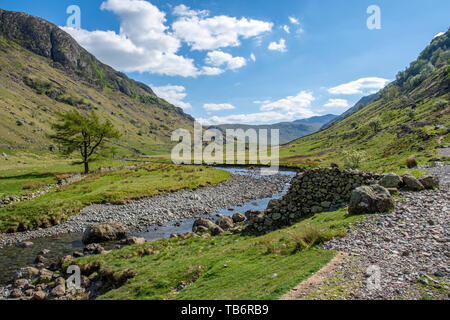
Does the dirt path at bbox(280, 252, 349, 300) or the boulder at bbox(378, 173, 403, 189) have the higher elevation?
the boulder at bbox(378, 173, 403, 189)

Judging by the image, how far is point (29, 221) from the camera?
2745cm

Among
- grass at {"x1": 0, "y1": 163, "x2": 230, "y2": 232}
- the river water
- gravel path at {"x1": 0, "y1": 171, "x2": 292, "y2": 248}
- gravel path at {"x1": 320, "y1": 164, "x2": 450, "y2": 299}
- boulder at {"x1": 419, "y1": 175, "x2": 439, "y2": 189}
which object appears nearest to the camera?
gravel path at {"x1": 320, "y1": 164, "x2": 450, "y2": 299}

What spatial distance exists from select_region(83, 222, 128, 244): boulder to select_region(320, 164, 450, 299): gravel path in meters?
22.3

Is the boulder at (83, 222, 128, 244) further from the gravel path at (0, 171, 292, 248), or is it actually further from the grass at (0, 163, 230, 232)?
the grass at (0, 163, 230, 232)

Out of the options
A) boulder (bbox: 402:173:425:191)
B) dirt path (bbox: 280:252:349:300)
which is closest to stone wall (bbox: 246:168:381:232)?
boulder (bbox: 402:173:425:191)

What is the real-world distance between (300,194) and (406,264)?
12.9 m

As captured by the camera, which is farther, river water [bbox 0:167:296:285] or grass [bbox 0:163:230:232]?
grass [bbox 0:163:230:232]

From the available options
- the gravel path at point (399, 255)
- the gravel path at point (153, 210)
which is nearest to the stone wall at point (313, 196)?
the gravel path at point (399, 255)

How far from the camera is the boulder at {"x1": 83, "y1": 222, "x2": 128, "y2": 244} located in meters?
24.3

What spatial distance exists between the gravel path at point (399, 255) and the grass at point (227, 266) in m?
1.07

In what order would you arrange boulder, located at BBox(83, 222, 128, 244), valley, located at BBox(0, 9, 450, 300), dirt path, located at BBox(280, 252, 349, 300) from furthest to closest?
boulder, located at BBox(83, 222, 128, 244) → valley, located at BBox(0, 9, 450, 300) → dirt path, located at BBox(280, 252, 349, 300)
